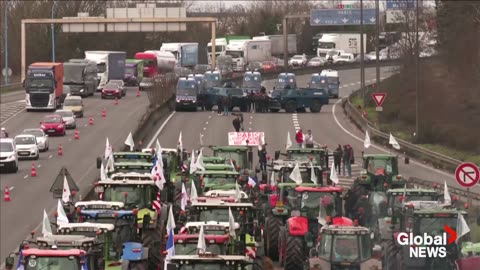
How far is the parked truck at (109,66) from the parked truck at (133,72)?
2.53 metres

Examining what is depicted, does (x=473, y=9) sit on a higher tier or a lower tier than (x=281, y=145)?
higher

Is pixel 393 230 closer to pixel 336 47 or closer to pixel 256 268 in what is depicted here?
pixel 256 268

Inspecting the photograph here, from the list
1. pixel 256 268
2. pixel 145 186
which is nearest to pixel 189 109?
pixel 145 186

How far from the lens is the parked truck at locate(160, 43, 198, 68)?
12306 cm

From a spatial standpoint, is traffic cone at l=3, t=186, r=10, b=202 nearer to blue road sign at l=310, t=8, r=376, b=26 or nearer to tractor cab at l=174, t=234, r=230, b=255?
tractor cab at l=174, t=234, r=230, b=255

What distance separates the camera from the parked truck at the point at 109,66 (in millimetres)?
106250

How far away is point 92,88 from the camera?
102188mm

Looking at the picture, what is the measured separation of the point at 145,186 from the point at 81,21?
78458mm

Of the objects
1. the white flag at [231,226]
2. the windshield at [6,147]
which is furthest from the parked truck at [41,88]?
the white flag at [231,226]

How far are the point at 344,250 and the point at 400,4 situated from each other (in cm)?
8650

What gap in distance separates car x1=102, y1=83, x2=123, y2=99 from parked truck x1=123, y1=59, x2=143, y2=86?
1170 cm

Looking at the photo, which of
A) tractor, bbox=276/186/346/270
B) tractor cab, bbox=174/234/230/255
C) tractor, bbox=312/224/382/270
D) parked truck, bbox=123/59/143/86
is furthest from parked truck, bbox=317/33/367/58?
tractor, bbox=312/224/382/270

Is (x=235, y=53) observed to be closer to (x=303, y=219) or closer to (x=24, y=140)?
(x=24, y=140)

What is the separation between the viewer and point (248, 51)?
13300 cm
